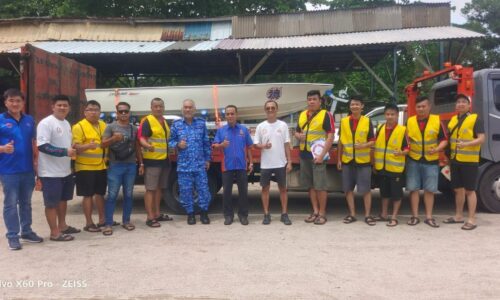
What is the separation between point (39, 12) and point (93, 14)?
279 cm

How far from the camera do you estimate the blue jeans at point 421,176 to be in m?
5.41

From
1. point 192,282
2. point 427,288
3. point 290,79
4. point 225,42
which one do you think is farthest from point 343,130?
point 290,79

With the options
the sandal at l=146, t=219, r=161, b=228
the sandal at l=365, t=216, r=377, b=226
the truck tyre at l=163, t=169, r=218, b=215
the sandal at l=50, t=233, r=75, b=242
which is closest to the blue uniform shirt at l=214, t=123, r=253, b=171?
the truck tyre at l=163, t=169, r=218, b=215

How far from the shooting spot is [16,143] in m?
4.47

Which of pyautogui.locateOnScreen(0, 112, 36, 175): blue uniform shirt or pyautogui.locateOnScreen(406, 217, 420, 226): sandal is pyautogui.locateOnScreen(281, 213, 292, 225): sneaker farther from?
pyautogui.locateOnScreen(0, 112, 36, 175): blue uniform shirt

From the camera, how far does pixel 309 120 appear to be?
5.59 m

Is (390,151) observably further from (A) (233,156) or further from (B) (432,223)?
(A) (233,156)

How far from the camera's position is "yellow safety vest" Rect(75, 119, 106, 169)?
198 inches

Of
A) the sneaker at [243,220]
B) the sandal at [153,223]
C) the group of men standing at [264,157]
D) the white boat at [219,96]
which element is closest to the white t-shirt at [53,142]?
the group of men standing at [264,157]

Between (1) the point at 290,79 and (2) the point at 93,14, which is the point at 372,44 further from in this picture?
(2) the point at 93,14

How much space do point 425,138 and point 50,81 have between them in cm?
555

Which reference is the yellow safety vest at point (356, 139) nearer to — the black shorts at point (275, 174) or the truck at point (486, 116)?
the black shorts at point (275, 174)

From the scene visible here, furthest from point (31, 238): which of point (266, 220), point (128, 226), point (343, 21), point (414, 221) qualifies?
point (343, 21)

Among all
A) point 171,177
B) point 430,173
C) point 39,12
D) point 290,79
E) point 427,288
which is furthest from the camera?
point 39,12
